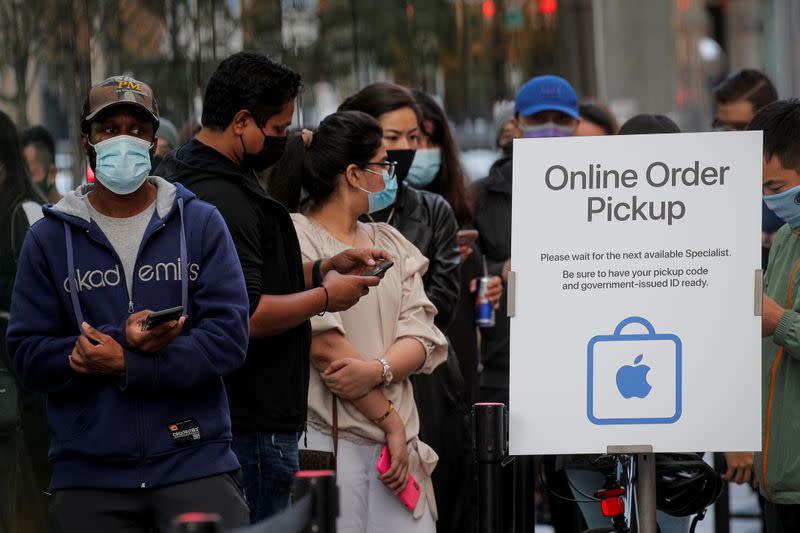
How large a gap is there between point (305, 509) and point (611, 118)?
553 cm

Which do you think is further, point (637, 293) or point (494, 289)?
point (494, 289)

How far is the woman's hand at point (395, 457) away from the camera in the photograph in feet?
17.6

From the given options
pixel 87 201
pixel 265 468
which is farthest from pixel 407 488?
pixel 87 201

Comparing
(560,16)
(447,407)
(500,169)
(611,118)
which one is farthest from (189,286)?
(560,16)

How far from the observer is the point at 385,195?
5.95 meters

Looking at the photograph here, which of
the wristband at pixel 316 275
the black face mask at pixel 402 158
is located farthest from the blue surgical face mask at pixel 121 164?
the black face mask at pixel 402 158

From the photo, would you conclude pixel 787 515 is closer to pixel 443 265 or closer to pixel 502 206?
pixel 443 265

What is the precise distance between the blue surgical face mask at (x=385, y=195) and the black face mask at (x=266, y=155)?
26.7 inches

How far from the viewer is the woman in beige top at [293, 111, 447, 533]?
5395mm

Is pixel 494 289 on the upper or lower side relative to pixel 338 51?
lower

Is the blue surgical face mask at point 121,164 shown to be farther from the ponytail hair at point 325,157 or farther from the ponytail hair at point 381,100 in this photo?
the ponytail hair at point 381,100

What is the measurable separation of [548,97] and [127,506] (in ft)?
12.8

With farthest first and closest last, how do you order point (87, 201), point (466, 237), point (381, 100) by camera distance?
point (466, 237) < point (381, 100) < point (87, 201)

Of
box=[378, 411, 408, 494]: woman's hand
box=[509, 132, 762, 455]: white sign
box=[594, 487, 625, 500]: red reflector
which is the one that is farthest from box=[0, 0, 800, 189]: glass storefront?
box=[594, 487, 625, 500]: red reflector
